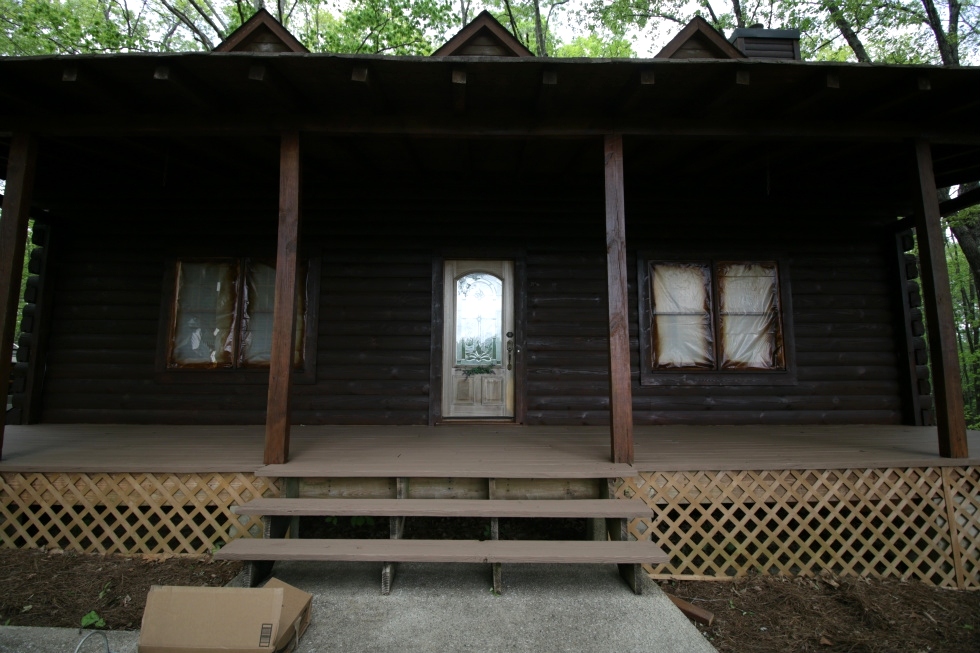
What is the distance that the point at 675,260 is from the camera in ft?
17.8

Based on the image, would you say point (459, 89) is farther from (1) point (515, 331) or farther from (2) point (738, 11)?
(2) point (738, 11)

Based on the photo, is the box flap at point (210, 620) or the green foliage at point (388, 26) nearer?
the box flap at point (210, 620)

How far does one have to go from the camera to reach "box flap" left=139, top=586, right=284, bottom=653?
1834 millimetres

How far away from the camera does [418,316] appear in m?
5.20

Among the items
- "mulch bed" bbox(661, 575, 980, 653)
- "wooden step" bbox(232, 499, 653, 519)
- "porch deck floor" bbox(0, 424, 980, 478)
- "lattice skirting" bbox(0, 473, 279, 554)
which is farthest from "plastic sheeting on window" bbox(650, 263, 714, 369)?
"lattice skirting" bbox(0, 473, 279, 554)

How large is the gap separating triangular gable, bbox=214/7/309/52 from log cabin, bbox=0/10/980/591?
0.23 ft

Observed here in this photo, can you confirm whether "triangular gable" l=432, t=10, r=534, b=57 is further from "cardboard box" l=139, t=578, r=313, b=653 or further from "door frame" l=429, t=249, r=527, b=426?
"cardboard box" l=139, t=578, r=313, b=653

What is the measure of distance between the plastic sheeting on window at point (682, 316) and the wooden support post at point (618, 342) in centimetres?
216

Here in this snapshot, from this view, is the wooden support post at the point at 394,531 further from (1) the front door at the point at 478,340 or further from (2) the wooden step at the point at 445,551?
(1) the front door at the point at 478,340

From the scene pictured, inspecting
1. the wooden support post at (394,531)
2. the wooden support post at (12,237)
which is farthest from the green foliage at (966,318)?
the wooden support post at (12,237)

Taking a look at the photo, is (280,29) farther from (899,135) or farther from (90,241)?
(899,135)

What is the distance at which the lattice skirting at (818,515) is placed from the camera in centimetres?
323

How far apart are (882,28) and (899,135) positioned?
882 cm

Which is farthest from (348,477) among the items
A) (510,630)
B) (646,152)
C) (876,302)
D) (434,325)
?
(876,302)
